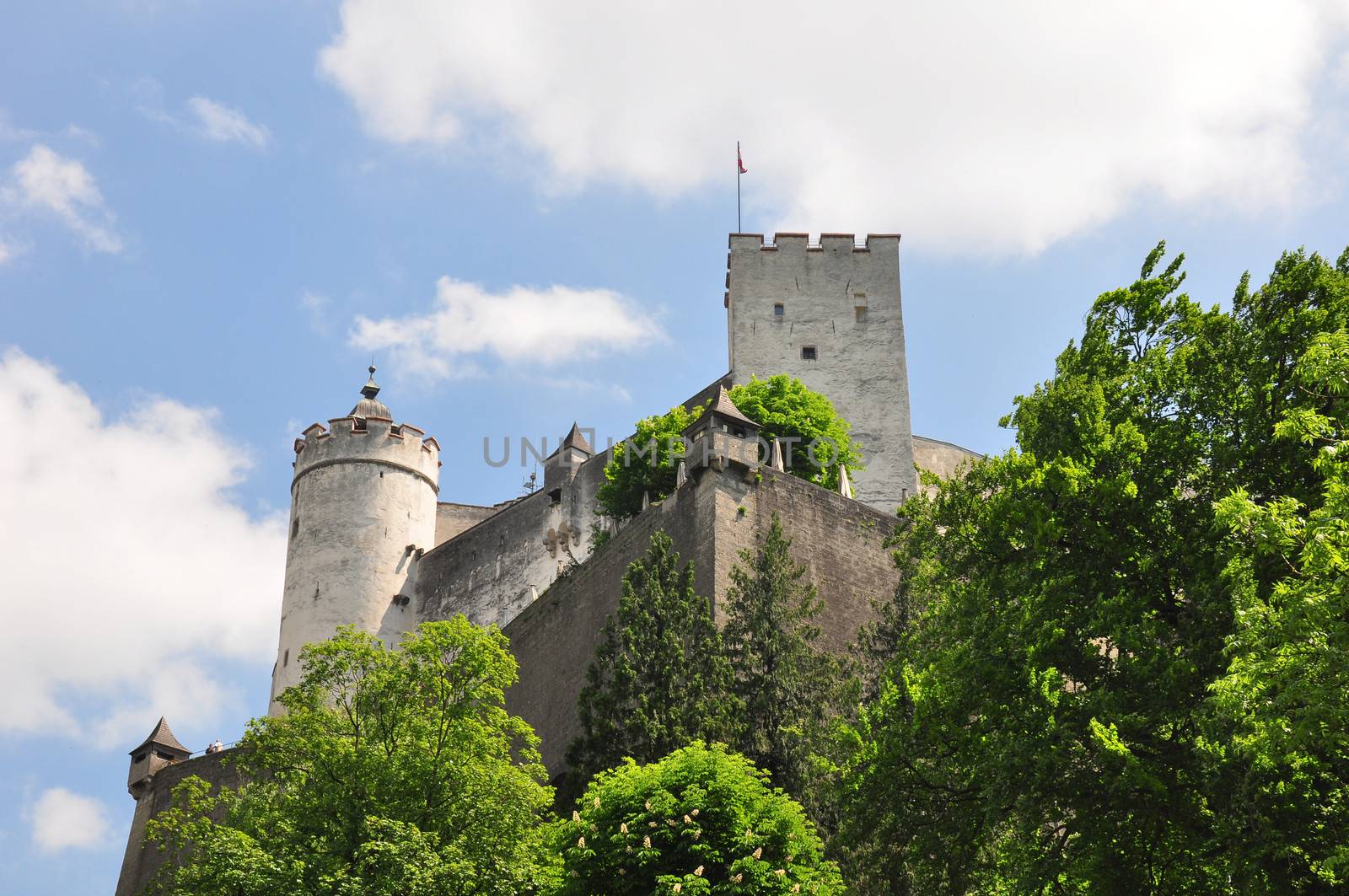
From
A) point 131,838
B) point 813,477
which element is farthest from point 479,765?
point 131,838

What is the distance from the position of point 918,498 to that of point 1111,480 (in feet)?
11.5

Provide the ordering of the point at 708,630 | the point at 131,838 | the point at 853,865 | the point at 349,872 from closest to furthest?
the point at 349,872 < the point at 853,865 < the point at 708,630 < the point at 131,838

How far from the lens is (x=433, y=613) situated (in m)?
48.2

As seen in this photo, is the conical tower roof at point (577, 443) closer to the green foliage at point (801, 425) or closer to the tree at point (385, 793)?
the green foliage at point (801, 425)

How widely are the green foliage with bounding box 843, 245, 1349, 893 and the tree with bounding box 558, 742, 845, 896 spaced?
0.94m

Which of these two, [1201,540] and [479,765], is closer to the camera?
[1201,540]

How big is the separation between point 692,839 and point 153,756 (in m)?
28.7

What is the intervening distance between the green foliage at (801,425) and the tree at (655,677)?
1252cm

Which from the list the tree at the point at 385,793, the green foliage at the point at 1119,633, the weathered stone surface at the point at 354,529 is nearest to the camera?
the green foliage at the point at 1119,633

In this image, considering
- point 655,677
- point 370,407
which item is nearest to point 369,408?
point 370,407

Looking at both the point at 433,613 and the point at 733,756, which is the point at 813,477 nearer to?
the point at 433,613

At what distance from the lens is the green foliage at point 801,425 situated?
4072cm

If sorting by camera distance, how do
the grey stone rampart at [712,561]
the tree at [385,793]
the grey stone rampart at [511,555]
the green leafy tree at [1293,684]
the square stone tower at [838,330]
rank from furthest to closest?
the grey stone rampart at [511,555] → the square stone tower at [838,330] → the grey stone rampart at [712,561] → the tree at [385,793] → the green leafy tree at [1293,684]

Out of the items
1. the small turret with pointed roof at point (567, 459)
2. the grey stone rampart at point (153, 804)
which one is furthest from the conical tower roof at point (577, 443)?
the grey stone rampart at point (153, 804)
